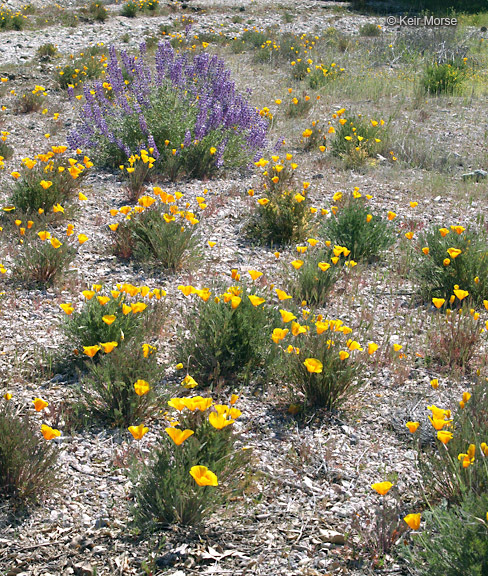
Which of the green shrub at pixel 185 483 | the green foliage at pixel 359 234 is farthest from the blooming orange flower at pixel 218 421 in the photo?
the green foliage at pixel 359 234

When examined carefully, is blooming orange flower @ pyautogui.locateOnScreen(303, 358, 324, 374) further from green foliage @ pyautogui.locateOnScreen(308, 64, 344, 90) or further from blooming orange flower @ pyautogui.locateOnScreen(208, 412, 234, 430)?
green foliage @ pyautogui.locateOnScreen(308, 64, 344, 90)

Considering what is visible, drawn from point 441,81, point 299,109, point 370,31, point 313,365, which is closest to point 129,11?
point 370,31

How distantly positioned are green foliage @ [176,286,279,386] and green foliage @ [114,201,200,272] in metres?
1.34

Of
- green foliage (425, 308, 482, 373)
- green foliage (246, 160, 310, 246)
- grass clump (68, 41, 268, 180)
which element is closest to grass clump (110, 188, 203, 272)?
green foliage (246, 160, 310, 246)

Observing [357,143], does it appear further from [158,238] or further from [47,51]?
[47,51]

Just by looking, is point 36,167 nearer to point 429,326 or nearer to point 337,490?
point 429,326

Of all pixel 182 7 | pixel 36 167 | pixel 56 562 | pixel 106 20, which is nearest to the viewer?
pixel 56 562

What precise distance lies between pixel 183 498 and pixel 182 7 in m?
25.2

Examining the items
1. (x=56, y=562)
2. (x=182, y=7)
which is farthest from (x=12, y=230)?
(x=182, y=7)

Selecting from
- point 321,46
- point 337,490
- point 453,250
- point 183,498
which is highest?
point 321,46

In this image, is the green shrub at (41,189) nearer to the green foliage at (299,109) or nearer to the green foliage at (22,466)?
the green foliage at (22,466)

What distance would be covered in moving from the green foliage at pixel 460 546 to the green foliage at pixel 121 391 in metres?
1.66

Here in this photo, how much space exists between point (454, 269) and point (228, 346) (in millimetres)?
2112

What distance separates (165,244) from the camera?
202 inches
